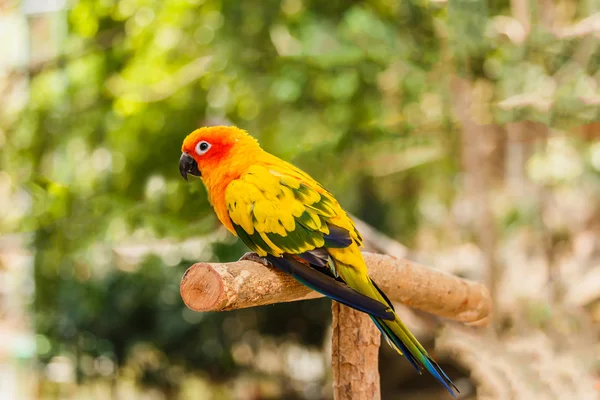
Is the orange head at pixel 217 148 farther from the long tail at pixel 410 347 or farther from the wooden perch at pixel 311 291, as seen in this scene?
the long tail at pixel 410 347

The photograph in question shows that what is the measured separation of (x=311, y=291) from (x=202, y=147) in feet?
1.24

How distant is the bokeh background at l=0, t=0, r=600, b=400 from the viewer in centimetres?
279

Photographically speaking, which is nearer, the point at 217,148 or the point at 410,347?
the point at 410,347

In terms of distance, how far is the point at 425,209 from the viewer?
4.00 metres

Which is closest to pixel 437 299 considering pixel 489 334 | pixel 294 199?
pixel 294 199

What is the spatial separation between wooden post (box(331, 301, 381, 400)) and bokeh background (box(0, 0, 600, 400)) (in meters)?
1.37

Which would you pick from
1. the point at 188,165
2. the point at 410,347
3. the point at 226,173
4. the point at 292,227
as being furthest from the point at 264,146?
the point at 410,347

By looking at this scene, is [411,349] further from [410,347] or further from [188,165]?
[188,165]

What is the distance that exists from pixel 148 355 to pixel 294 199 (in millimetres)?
2414

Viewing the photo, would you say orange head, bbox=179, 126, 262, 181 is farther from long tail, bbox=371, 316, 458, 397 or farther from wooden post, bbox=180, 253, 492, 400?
long tail, bbox=371, 316, 458, 397

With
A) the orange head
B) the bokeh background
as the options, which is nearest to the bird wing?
the orange head

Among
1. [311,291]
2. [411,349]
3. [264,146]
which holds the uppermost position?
[264,146]

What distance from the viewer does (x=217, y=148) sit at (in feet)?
4.41

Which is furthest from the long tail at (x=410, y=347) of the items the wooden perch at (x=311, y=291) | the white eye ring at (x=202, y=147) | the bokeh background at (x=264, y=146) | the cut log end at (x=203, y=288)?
the bokeh background at (x=264, y=146)
